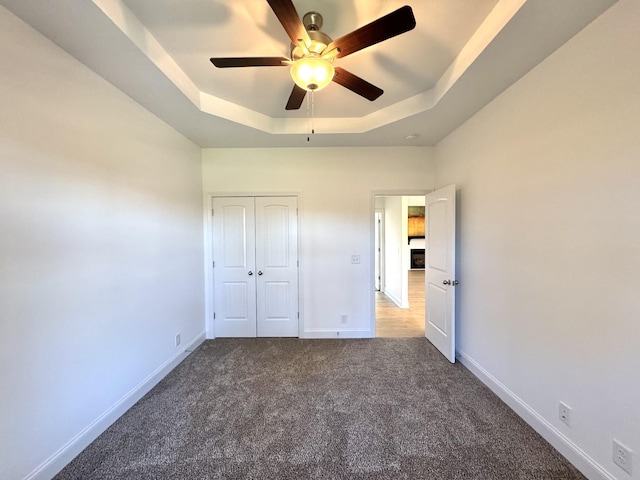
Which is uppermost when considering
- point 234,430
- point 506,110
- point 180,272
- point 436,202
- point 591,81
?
point 506,110

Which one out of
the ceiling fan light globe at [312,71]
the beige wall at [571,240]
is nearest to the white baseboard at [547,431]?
the beige wall at [571,240]

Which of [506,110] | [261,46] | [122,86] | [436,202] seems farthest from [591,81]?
[122,86]

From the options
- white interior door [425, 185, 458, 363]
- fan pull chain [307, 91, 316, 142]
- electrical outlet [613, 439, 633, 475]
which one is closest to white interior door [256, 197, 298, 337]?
fan pull chain [307, 91, 316, 142]

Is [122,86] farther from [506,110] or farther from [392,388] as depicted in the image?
[392,388]

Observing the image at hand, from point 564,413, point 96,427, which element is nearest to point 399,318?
point 564,413

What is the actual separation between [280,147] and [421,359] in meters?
3.17

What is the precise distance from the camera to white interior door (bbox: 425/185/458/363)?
2.81 meters

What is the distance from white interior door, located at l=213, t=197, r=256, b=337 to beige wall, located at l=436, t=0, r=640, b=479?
280 cm

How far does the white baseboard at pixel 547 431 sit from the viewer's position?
1.47 meters

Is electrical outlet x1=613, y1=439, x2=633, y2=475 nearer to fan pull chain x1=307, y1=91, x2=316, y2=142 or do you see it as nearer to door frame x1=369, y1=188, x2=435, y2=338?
door frame x1=369, y1=188, x2=435, y2=338

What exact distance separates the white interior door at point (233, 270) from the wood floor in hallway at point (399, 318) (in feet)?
6.28

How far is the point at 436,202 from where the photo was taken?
3.17 metres

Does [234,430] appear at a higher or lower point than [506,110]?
lower

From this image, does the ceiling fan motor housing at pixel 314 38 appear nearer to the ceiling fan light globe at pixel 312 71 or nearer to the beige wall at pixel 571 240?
the ceiling fan light globe at pixel 312 71
